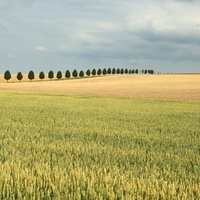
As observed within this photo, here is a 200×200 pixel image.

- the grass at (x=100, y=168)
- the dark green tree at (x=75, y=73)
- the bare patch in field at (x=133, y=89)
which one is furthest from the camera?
the dark green tree at (x=75, y=73)

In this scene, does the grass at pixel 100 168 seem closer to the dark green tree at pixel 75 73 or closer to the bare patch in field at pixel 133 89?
the bare patch in field at pixel 133 89

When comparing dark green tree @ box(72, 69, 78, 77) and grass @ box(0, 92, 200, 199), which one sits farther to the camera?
dark green tree @ box(72, 69, 78, 77)

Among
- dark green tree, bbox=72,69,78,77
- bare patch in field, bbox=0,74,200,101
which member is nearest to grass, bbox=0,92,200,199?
bare patch in field, bbox=0,74,200,101

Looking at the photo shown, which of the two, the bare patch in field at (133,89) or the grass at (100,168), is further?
the bare patch in field at (133,89)

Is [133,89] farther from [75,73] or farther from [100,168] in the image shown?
[75,73]

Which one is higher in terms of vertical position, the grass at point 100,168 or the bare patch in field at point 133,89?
the grass at point 100,168

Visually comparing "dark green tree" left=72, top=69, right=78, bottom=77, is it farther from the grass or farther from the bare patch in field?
the grass

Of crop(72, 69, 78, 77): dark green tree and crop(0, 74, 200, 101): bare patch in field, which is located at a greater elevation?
crop(72, 69, 78, 77): dark green tree

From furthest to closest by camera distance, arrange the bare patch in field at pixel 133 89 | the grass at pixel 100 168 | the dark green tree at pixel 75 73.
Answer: the dark green tree at pixel 75 73
the bare patch in field at pixel 133 89
the grass at pixel 100 168

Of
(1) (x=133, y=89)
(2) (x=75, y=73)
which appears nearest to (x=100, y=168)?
(1) (x=133, y=89)

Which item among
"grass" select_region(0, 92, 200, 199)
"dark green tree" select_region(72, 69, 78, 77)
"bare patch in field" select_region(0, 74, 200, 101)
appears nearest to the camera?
"grass" select_region(0, 92, 200, 199)

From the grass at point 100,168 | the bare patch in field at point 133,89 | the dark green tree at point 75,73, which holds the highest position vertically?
the dark green tree at point 75,73

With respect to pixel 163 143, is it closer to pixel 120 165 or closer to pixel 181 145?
pixel 181 145

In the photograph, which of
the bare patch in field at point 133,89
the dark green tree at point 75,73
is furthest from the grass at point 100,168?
the dark green tree at point 75,73
